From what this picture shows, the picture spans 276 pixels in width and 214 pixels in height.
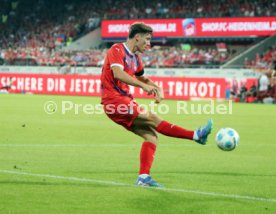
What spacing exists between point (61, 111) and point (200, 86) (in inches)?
492

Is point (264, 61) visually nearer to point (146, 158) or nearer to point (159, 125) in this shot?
point (159, 125)

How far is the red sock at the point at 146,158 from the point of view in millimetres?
8648

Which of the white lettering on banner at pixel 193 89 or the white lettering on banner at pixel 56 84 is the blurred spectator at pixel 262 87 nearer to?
the white lettering on banner at pixel 193 89

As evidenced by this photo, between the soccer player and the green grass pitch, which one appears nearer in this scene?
the green grass pitch

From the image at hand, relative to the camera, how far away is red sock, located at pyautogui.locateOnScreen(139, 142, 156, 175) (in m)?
8.65

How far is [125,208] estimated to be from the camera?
6.96 meters

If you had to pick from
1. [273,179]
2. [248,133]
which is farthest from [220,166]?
[248,133]

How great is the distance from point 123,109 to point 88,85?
32918mm

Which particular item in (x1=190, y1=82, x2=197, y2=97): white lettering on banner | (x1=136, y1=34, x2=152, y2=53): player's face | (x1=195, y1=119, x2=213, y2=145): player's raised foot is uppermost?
(x1=136, y1=34, x2=152, y2=53): player's face

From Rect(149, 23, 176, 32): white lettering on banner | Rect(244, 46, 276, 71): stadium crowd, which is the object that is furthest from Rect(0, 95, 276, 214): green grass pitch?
Rect(149, 23, 176, 32): white lettering on banner

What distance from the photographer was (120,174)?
970 cm

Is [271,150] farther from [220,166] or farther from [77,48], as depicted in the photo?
[77,48]

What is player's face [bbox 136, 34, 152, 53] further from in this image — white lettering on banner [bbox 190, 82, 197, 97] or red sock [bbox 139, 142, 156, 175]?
white lettering on banner [bbox 190, 82, 197, 97]

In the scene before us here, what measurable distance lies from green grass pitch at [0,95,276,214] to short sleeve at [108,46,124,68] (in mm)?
1469
